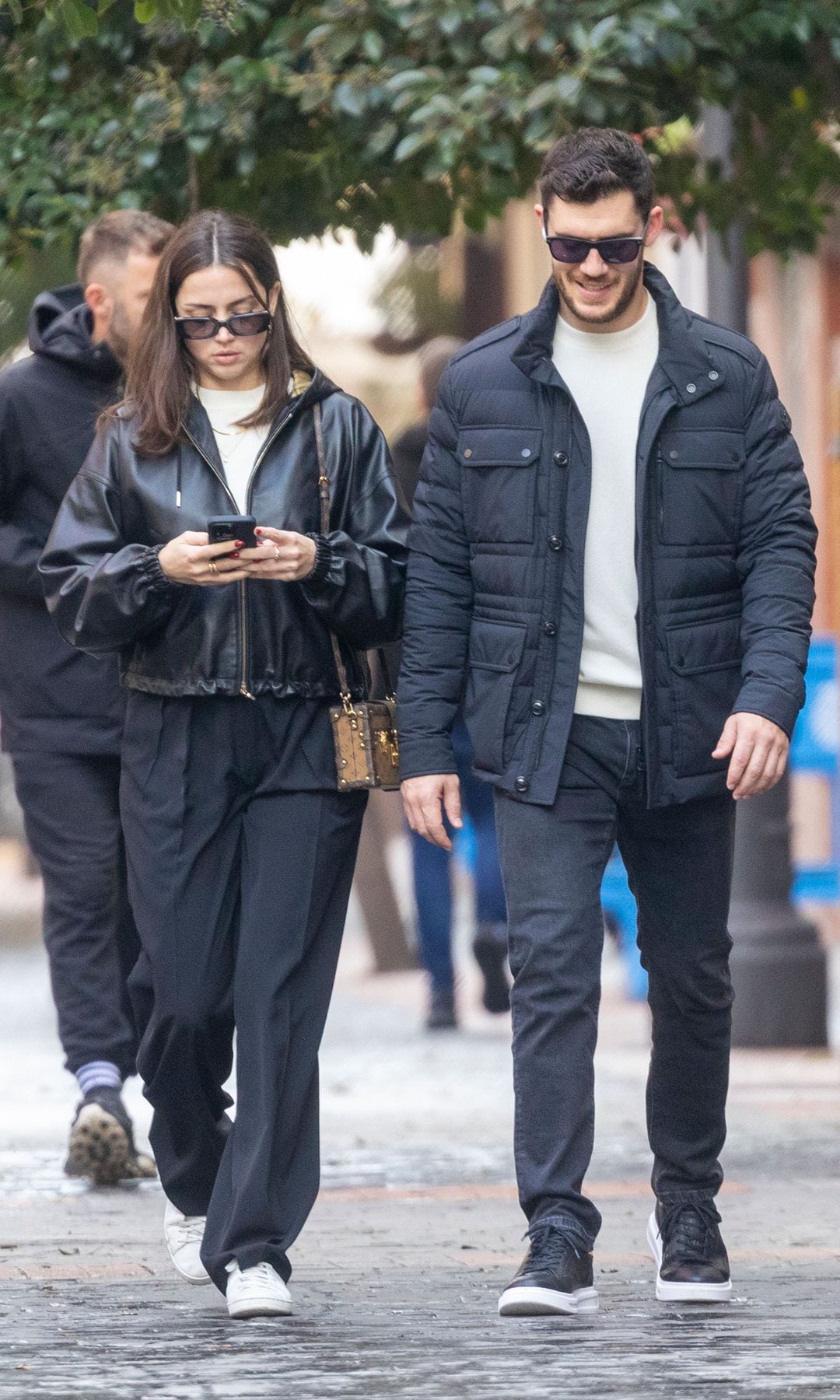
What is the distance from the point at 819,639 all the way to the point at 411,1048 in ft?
12.2

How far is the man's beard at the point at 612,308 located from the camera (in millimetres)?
4977

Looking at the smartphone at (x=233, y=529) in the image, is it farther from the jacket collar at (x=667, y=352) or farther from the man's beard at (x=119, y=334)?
the man's beard at (x=119, y=334)

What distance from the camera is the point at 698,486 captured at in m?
4.99

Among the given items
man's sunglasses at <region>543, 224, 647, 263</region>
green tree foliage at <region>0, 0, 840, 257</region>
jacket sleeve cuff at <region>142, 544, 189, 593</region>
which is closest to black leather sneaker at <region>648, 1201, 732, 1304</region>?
jacket sleeve cuff at <region>142, 544, 189, 593</region>

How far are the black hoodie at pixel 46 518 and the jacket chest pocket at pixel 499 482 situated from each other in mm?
1752

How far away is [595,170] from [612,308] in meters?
0.25

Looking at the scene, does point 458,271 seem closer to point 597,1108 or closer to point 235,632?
point 597,1108

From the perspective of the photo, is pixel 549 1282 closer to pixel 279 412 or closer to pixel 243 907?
pixel 243 907

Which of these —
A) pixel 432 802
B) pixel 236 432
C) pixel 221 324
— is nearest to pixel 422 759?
pixel 432 802

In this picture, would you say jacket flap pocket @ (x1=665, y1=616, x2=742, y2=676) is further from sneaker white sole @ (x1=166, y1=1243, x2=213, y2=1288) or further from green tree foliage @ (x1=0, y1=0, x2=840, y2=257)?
green tree foliage @ (x1=0, y1=0, x2=840, y2=257)

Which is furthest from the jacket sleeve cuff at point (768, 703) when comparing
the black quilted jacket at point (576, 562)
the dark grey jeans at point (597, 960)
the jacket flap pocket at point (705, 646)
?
the dark grey jeans at point (597, 960)

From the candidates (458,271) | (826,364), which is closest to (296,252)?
(826,364)

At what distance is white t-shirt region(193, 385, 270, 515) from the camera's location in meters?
4.98

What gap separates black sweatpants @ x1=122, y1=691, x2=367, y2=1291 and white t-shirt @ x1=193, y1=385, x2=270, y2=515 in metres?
0.42
